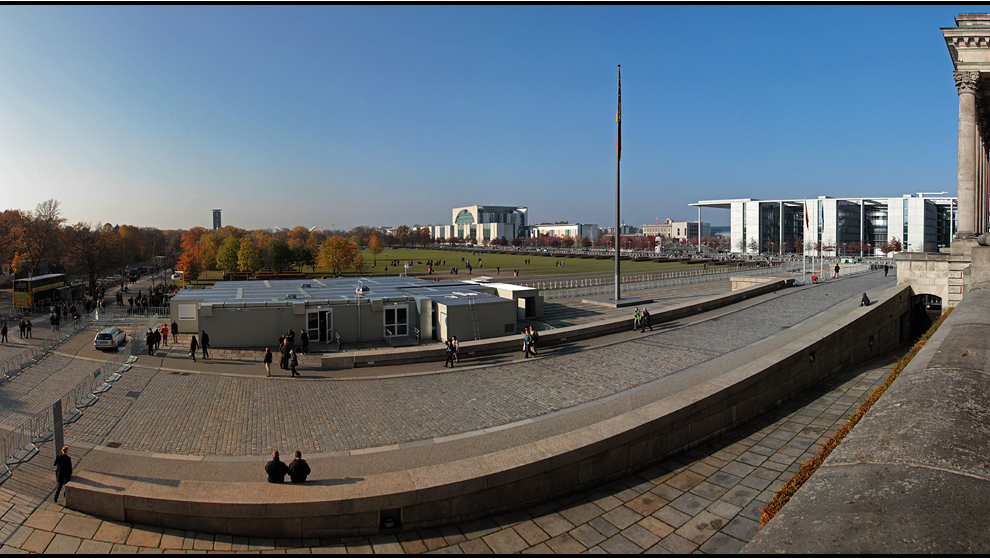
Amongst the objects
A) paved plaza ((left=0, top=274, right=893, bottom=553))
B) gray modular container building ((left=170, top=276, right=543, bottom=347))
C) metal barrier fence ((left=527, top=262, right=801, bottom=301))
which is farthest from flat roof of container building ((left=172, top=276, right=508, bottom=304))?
metal barrier fence ((left=527, top=262, right=801, bottom=301))

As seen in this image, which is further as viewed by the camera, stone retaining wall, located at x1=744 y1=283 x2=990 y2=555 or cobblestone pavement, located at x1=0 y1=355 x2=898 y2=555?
cobblestone pavement, located at x1=0 y1=355 x2=898 y2=555

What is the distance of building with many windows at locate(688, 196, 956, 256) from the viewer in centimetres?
11156

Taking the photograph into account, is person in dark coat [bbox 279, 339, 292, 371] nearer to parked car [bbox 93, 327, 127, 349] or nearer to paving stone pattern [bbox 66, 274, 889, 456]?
paving stone pattern [bbox 66, 274, 889, 456]

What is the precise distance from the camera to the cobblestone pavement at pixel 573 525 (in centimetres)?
679

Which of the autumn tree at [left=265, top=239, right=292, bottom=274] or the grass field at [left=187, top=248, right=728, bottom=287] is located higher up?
the autumn tree at [left=265, top=239, right=292, bottom=274]

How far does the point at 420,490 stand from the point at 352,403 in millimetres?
6808

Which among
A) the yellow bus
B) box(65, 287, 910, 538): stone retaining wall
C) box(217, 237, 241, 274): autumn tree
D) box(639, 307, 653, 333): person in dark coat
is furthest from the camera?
box(217, 237, 241, 274): autumn tree

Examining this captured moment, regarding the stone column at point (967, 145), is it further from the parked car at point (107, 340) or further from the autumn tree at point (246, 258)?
the autumn tree at point (246, 258)

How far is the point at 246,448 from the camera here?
1042 centimetres

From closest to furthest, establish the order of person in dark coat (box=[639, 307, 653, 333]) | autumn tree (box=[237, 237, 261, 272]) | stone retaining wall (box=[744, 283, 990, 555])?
stone retaining wall (box=[744, 283, 990, 555]), person in dark coat (box=[639, 307, 653, 333]), autumn tree (box=[237, 237, 261, 272])

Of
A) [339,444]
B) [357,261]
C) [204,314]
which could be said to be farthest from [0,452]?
[357,261]

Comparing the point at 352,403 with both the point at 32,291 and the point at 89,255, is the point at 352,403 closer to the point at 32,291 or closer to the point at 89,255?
the point at 32,291

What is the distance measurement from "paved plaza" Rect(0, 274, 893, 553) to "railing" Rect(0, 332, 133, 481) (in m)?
0.29

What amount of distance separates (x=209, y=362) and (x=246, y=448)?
31.5 feet
